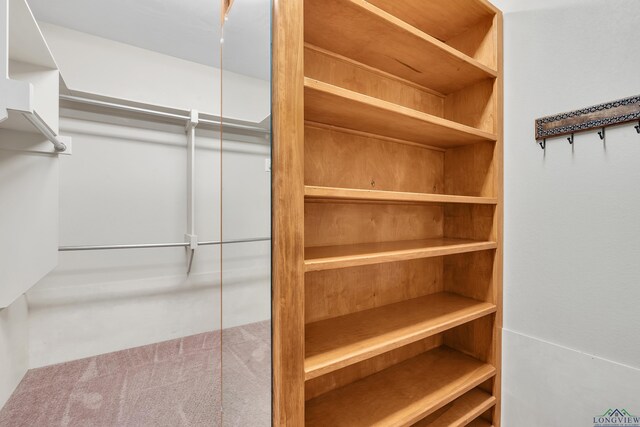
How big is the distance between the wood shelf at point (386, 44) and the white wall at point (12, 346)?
2037 mm

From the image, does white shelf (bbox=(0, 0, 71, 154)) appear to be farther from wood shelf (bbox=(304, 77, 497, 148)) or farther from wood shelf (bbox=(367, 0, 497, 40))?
wood shelf (bbox=(367, 0, 497, 40))

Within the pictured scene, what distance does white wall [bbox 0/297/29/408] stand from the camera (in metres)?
1.44

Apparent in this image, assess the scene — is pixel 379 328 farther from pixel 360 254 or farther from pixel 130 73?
pixel 130 73

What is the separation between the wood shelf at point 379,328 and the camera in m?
0.86

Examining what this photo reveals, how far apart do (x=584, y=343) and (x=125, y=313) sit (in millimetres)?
2620

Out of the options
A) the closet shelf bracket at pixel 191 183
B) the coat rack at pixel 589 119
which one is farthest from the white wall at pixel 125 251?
the coat rack at pixel 589 119

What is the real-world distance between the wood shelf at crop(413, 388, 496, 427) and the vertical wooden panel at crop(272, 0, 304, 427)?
752 mm

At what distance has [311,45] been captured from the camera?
3.55 feet

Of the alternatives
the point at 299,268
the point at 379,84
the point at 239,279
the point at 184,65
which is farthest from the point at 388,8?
the point at 184,65

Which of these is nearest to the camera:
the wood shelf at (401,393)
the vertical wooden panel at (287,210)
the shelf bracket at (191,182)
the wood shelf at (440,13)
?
the vertical wooden panel at (287,210)

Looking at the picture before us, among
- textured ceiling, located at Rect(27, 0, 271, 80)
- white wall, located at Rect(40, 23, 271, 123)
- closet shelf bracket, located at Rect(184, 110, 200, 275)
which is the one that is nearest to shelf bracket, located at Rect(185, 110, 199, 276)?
closet shelf bracket, located at Rect(184, 110, 200, 275)

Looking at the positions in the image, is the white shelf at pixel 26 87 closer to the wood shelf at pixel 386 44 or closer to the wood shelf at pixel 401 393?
the wood shelf at pixel 386 44

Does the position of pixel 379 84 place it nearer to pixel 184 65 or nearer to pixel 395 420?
pixel 395 420

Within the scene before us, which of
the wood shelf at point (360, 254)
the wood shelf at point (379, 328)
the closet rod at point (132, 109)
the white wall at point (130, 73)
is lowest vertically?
the wood shelf at point (379, 328)
